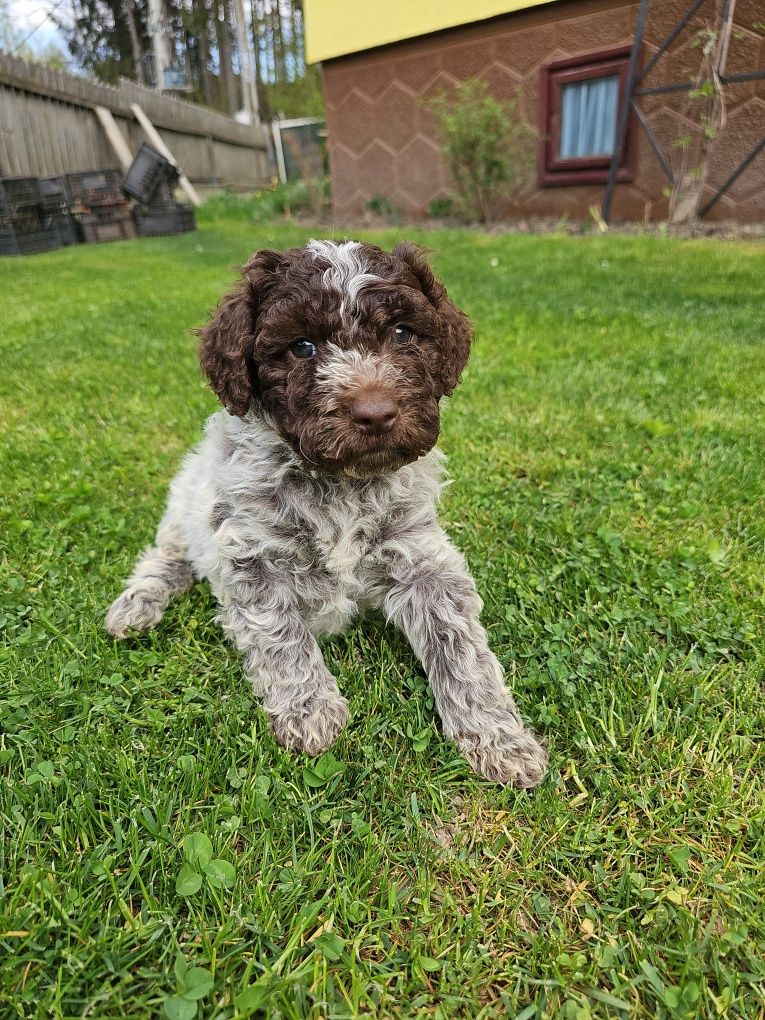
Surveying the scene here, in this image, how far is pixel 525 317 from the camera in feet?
23.5

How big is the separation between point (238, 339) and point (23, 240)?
1246 cm

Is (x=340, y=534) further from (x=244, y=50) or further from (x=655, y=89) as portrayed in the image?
(x=244, y=50)

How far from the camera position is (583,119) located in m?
11.7

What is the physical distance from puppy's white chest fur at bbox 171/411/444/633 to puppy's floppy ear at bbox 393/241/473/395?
39 cm

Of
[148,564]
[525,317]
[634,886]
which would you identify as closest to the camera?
[634,886]

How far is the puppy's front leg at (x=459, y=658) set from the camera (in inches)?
86.6

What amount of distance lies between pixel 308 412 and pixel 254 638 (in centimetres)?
87

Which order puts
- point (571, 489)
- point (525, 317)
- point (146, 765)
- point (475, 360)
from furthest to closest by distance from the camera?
1. point (525, 317)
2. point (475, 360)
3. point (571, 489)
4. point (146, 765)

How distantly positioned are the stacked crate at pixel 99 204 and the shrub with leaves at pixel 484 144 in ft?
22.9

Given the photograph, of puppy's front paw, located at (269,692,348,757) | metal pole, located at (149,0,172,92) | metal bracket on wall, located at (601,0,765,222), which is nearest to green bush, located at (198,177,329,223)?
metal bracket on wall, located at (601,0,765,222)

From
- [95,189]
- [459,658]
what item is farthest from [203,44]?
[459,658]

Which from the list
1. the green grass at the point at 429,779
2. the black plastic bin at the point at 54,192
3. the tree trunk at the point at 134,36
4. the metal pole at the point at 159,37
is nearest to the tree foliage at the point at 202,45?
the tree trunk at the point at 134,36

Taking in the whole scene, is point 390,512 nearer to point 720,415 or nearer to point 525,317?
point 720,415

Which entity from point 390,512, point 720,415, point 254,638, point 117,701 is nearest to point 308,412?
point 390,512
